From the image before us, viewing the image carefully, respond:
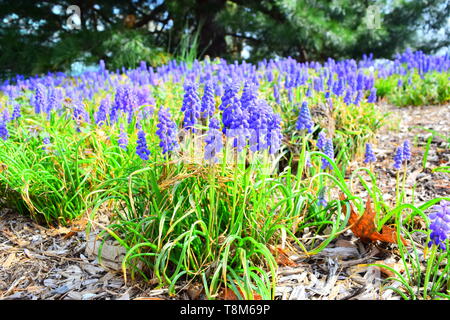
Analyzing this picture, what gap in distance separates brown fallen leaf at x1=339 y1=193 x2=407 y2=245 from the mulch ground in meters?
0.07

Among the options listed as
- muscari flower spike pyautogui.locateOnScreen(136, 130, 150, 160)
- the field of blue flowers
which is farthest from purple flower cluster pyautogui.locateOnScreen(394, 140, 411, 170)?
muscari flower spike pyautogui.locateOnScreen(136, 130, 150, 160)

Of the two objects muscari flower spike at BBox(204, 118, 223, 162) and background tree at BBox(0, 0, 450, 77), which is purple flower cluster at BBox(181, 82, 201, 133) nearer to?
muscari flower spike at BBox(204, 118, 223, 162)

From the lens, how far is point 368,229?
2.30 m

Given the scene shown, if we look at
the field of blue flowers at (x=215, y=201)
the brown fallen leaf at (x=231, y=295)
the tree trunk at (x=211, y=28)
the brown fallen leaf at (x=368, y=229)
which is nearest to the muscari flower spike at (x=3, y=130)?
the field of blue flowers at (x=215, y=201)

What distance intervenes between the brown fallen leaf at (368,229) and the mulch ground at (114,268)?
75mm

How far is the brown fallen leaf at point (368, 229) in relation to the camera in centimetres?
225

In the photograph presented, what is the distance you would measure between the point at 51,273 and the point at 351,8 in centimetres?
1015

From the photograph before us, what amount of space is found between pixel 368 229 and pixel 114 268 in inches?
56.3

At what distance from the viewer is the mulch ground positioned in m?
2.08

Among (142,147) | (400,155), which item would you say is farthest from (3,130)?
(400,155)

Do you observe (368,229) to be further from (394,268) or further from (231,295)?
(231,295)

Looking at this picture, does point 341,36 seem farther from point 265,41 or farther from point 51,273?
point 51,273

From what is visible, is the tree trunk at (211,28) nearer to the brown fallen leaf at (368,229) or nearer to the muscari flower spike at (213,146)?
the brown fallen leaf at (368,229)

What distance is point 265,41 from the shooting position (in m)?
11.3
